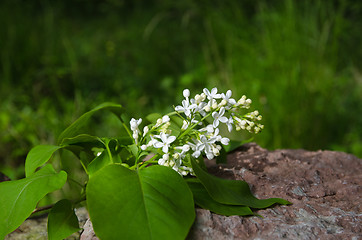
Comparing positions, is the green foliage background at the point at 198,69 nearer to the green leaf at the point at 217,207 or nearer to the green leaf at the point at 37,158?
the green leaf at the point at 37,158

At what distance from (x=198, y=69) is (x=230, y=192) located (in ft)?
11.6

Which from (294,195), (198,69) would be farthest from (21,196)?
(198,69)

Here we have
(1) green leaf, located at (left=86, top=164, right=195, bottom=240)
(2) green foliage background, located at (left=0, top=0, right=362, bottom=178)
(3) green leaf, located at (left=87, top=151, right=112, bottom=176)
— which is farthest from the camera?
(2) green foliage background, located at (left=0, top=0, right=362, bottom=178)

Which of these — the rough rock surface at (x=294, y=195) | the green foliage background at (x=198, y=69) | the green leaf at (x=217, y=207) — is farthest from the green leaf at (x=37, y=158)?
the green foliage background at (x=198, y=69)

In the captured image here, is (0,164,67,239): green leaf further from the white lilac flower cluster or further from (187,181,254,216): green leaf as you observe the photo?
(187,181,254,216): green leaf

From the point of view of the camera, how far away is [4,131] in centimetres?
310

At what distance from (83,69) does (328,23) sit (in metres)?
2.76

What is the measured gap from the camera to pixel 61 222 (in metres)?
1.16

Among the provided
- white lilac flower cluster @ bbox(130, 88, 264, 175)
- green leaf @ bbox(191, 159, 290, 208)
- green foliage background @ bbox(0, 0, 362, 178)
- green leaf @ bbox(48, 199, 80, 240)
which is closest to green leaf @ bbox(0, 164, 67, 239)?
green leaf @ bbox(48, 199, 80, 240)

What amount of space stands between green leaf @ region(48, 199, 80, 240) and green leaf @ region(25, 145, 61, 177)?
158 millimetres

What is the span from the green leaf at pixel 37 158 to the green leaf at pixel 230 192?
19.1 inches

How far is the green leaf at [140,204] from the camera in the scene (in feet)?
3.11

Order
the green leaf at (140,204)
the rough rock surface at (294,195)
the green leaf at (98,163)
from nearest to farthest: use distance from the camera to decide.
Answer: the green leaf at (140,204), the rough rock surface at (294,195), the green leaf at (98,163)

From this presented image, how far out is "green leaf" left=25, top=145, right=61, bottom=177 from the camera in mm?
1253
